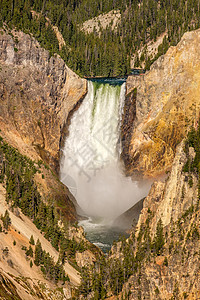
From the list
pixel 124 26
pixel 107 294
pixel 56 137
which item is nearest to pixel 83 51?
pixel 124 26

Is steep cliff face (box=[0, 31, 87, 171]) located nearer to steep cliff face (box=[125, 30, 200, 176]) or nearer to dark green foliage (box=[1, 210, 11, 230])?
steep cliff face (box=[125, 30, 200, 176])

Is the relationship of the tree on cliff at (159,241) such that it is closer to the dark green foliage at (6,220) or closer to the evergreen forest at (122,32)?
the dark green foliage at (6,220)

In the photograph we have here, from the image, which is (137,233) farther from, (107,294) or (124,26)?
(124,26)

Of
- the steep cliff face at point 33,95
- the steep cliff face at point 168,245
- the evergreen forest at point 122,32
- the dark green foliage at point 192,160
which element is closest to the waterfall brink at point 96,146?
the steep cliff face at point 33,95

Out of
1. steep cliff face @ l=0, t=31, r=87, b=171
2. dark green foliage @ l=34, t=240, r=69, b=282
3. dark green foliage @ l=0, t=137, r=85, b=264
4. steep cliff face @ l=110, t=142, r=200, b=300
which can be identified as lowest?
steep cliff face @ l=110, t=142, r=200, b=300

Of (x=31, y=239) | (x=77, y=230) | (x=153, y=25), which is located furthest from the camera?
(x=153, y=25)

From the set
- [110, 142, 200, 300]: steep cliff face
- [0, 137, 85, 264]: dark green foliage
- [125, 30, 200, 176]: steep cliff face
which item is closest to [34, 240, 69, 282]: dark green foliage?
[0, 137, 85, 264]: dark green foliage

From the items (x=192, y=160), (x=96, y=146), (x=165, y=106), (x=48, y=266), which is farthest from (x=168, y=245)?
(x=96, y=146)
